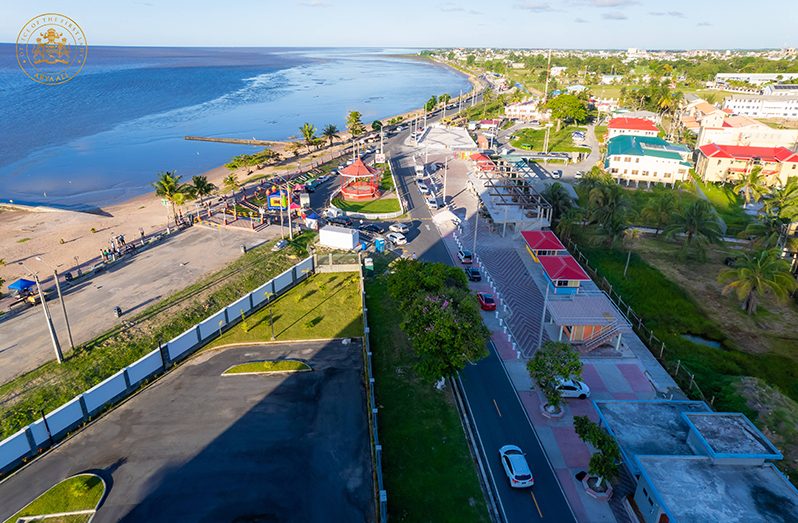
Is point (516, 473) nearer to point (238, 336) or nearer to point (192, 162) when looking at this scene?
point (238, 336)

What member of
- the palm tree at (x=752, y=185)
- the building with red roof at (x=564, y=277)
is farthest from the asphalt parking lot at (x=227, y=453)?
the palm tree at (x=752, y=185)

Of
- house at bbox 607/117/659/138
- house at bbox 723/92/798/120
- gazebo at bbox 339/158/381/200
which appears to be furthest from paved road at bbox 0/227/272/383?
house at bbox 723/92/798/120

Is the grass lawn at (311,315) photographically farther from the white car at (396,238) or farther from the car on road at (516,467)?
the car on road at (516,467)

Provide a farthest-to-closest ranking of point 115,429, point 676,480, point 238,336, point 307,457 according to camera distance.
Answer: point 238,336
point 115,429
point 307,457
point 676,480

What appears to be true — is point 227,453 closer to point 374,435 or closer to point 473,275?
point 374,435

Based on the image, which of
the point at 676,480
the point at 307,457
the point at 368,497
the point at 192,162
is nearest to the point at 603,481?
the point at 676,480

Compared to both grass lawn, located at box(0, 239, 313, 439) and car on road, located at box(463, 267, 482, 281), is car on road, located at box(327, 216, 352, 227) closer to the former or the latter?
grass lawn, located at box(0, 239, 313, 439)
